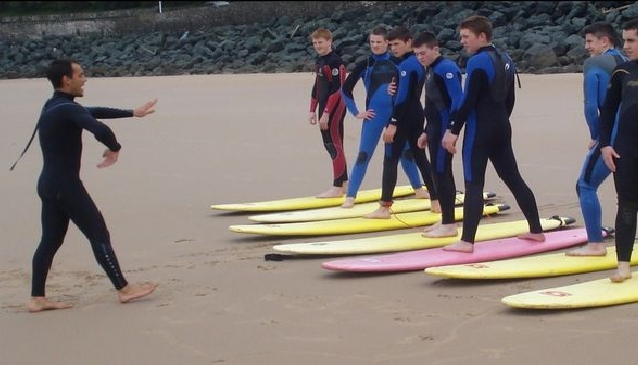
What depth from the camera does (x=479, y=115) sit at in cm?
611

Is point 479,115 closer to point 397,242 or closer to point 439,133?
point 439,133

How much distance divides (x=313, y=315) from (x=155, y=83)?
18097mm

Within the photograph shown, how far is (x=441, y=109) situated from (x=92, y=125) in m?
2.57

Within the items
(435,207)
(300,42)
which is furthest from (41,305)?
(300,42)

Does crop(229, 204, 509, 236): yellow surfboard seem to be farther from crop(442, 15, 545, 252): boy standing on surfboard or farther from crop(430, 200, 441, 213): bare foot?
crop(442, 15, 545, 252): boy standing on surfboard

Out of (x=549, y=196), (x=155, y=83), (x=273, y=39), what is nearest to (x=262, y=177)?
(x=549, y=196)

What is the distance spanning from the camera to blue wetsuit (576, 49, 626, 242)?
5.88m

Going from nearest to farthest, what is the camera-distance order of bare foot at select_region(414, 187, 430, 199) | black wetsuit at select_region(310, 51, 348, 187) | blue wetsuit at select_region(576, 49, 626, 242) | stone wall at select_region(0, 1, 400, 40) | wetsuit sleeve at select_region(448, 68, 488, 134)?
blue wetsuit at select_region(576, 49, 626, 242) → wetsuit sleeve at select_region(448, 68, 488, 134) → bare foot at select_region(414, 187, 430, 199) → black wetsuit at select_region(310, 51, 348, 187) → stone wall at select_region(0, 1, 400, 40)

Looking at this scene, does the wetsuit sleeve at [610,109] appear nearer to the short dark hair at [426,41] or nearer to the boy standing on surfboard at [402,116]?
the short dark hair at [426,41]

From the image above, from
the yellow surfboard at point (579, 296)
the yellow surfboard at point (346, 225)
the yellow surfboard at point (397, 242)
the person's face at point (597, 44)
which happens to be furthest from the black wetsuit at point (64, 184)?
the person's face at point (597, 44)

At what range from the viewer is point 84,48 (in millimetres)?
36250

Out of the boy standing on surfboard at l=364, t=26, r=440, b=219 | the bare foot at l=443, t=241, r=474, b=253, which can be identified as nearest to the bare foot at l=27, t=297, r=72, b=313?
the bare foot at l=443, t=241, r=474, b=253

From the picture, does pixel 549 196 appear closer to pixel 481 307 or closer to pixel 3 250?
pixel 481 307

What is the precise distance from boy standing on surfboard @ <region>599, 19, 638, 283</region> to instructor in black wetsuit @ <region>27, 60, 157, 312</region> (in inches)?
95.4
